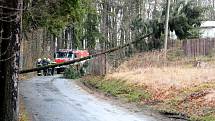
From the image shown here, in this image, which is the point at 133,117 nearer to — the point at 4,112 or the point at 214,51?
the point at 4,112

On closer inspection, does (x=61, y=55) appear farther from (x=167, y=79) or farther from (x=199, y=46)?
(x=167, y=79)

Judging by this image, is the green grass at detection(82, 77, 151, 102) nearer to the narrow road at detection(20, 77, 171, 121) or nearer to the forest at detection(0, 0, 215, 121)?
the narrow road at detection(20, 77, 171, 121)

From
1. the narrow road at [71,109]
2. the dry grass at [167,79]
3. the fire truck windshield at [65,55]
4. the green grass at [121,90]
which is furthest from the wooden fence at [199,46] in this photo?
the narrow road at [71,109]

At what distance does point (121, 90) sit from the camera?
29672 mm

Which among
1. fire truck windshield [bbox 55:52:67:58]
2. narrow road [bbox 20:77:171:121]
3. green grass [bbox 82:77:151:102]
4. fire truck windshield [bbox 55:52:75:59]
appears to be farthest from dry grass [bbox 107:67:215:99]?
fire truck windshield [bbox 55:52:67:58]

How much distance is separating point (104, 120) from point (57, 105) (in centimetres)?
510

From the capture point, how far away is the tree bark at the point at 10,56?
42.2ft

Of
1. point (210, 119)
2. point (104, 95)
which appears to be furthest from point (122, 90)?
point (210, 119)

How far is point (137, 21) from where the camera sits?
53812 millimetres

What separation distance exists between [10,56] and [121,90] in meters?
17.3

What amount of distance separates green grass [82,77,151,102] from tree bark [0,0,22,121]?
12983 mm

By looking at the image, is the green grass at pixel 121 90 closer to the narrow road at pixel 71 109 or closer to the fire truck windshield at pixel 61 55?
the narrow road at pixel 71 109

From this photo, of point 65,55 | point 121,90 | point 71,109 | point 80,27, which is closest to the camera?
point 71,109

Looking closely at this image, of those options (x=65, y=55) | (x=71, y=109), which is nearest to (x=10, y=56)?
(x=71, y=109)
